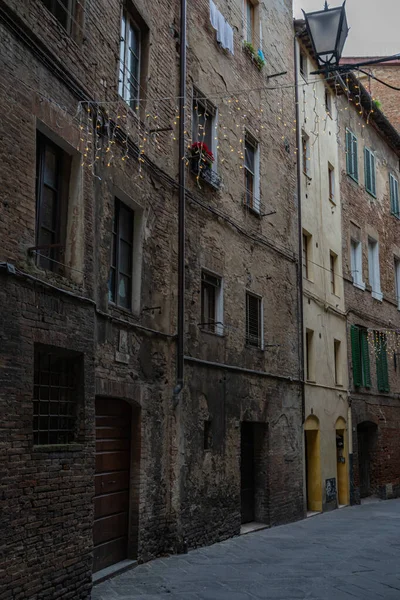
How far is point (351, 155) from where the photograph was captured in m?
21.5

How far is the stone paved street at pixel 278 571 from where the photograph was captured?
8164 mm

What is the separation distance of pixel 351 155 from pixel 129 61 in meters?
12.7

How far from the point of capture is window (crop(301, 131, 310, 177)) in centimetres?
1758

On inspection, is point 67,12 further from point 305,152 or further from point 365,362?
point 365,362

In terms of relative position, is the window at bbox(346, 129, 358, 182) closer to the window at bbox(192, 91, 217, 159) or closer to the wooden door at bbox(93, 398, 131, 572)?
the window at bbox(192, 91, 217, 159)

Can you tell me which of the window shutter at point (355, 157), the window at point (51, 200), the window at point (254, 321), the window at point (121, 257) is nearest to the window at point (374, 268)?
the window shutter at point (355, 157)

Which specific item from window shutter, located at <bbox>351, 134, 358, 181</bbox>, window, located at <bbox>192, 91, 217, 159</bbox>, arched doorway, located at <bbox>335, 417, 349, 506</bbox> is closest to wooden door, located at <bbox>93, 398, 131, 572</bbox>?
window, located at <bbox>192, 91, 217, 159</bbox>

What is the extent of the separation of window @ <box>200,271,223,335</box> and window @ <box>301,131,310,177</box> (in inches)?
242

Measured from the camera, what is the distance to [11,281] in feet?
21.7

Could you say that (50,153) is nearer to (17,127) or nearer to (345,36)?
(17,127)

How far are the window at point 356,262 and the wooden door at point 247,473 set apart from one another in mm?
8515

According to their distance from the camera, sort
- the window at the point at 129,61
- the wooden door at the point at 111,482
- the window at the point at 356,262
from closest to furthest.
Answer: the wooden door at the point at 111,482 < the window at the point at 129,61 < the window at the point at 356,262

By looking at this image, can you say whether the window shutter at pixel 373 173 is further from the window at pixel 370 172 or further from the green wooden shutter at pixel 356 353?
the green wooden shutter at pixel 356 353

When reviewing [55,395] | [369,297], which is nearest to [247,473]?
[55,395]
